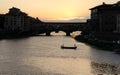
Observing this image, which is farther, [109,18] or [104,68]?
[109,18]

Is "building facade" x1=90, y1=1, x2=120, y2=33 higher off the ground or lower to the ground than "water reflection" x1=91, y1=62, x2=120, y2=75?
higher

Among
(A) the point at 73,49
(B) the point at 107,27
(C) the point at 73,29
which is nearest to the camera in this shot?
(A) the point at 73,49

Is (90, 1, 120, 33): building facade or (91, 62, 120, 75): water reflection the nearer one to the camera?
(91, 62, 120, 75): water reflection

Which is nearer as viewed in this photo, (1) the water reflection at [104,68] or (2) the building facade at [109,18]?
(1) the water reflection at [104,68]

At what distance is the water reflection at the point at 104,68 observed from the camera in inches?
1199

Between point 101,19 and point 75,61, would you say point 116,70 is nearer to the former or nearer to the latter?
point 75,61

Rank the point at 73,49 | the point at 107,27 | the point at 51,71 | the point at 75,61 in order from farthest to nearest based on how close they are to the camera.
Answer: the point at 107,27 < the point at 73,49 < the point at 75,61 < the point at 51,71

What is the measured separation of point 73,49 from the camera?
54156mm

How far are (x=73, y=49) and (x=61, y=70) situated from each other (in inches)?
895

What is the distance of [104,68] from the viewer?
32656 mm

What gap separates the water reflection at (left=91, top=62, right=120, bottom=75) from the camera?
3045 cm

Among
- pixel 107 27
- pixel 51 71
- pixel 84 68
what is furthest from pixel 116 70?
pixel 107 27

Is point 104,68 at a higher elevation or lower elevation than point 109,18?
lower

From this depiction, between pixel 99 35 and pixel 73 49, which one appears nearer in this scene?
pixel 73 49
